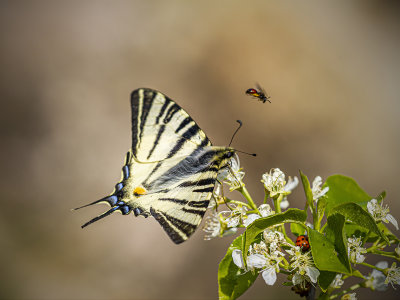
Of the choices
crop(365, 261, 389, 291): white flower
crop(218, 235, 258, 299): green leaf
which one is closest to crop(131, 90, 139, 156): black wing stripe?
crop(218, 235, 258, 299): green leaf

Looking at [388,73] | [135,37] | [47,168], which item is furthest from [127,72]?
[388,73]

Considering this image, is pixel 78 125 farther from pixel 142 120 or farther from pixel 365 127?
pixel 365 127

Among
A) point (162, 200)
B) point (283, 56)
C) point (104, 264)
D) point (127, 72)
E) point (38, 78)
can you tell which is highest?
point (38, 78)

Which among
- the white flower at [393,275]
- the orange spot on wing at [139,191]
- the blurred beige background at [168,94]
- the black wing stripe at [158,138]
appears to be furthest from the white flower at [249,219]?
the blurred beige background at [168,94]

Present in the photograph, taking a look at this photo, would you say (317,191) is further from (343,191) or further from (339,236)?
(339,236)

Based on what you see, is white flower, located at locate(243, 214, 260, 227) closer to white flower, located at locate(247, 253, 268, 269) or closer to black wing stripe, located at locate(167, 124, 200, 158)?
white flower, located at locate(247, 253, 268, 269)

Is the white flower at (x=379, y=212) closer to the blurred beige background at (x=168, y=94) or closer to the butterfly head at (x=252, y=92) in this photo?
the butterfly head at (x=252, y=92)
